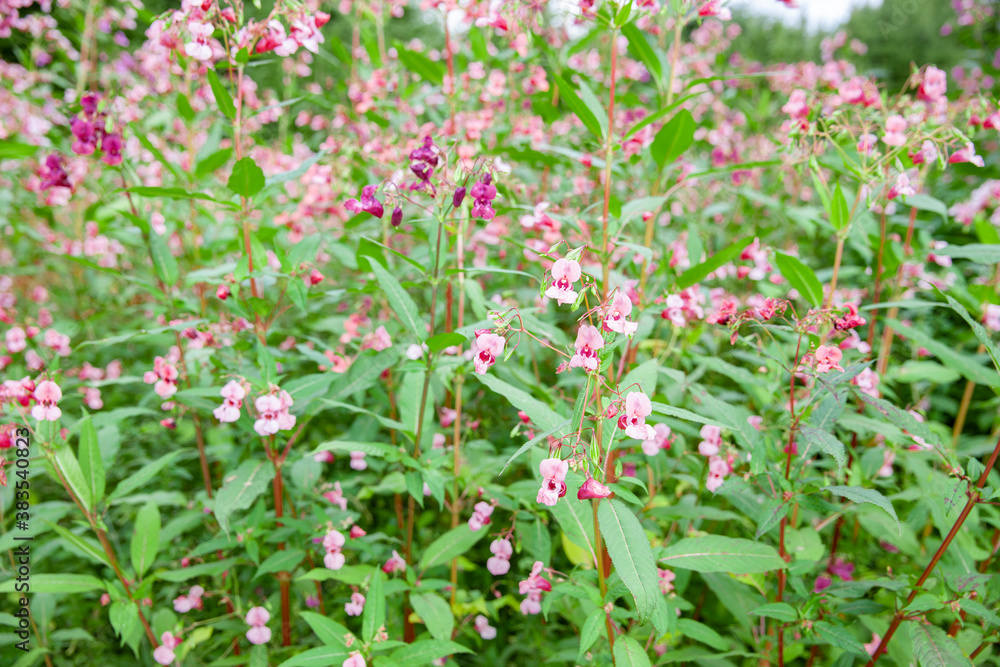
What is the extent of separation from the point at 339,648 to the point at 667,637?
106 centimetres

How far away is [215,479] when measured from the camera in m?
3.03

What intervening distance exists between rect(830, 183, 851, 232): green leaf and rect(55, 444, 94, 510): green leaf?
262cm

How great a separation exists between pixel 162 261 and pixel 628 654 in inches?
84.0

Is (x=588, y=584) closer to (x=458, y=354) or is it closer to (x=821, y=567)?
(x=458, y=354)

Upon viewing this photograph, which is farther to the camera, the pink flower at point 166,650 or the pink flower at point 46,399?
the pink flower at point 166,650

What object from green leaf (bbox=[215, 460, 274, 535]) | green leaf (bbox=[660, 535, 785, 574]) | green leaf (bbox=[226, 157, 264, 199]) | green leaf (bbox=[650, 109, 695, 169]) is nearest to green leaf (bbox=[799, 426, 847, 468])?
green leaf (bbox=[660, 535, 785, 574])

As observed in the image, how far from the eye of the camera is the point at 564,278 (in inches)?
52.2

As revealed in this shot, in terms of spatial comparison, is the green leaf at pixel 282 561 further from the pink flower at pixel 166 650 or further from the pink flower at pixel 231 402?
the pink flower at pixel 231 402

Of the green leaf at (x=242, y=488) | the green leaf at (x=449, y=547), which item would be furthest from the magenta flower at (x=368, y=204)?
the green leaf at (x=449, y=547)

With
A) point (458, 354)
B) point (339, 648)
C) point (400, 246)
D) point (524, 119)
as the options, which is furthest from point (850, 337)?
point (400, 246)

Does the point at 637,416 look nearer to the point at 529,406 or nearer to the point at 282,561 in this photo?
the point at 529,406

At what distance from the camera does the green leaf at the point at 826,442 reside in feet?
4.68

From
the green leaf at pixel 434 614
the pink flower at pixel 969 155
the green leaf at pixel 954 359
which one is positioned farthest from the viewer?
the green leaf at pixel 954 359

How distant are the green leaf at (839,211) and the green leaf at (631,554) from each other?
1264 millimetres
